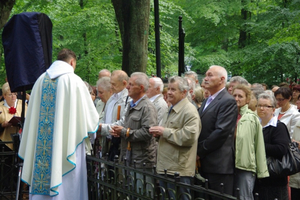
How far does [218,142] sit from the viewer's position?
544 cm

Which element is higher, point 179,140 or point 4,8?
point 4,8

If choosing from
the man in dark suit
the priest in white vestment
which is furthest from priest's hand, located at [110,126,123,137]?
the man in dark suit

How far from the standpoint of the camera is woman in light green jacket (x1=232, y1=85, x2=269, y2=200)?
556cm

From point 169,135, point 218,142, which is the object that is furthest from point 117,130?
point 218,142

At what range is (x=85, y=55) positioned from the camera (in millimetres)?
17453

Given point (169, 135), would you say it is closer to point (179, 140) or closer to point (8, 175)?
point (179, 140)

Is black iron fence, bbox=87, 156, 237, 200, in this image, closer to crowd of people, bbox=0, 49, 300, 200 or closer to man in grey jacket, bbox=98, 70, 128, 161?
crowd of people, bbox=0, 49, 300, 200

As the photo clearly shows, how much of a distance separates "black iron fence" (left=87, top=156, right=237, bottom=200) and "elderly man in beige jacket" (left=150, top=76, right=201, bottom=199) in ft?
1.27

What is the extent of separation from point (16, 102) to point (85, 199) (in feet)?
13.1

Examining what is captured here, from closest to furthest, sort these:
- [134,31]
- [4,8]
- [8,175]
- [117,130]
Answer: [117,130] → [8,175] → [134,31] → [4,8]

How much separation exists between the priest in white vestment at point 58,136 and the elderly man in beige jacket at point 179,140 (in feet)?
3.09

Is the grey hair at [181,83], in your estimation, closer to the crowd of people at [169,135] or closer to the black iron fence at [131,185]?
the crowd of people at [169,135]

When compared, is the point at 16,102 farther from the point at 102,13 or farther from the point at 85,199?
the point at 102,13

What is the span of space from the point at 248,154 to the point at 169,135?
37.4 inches
